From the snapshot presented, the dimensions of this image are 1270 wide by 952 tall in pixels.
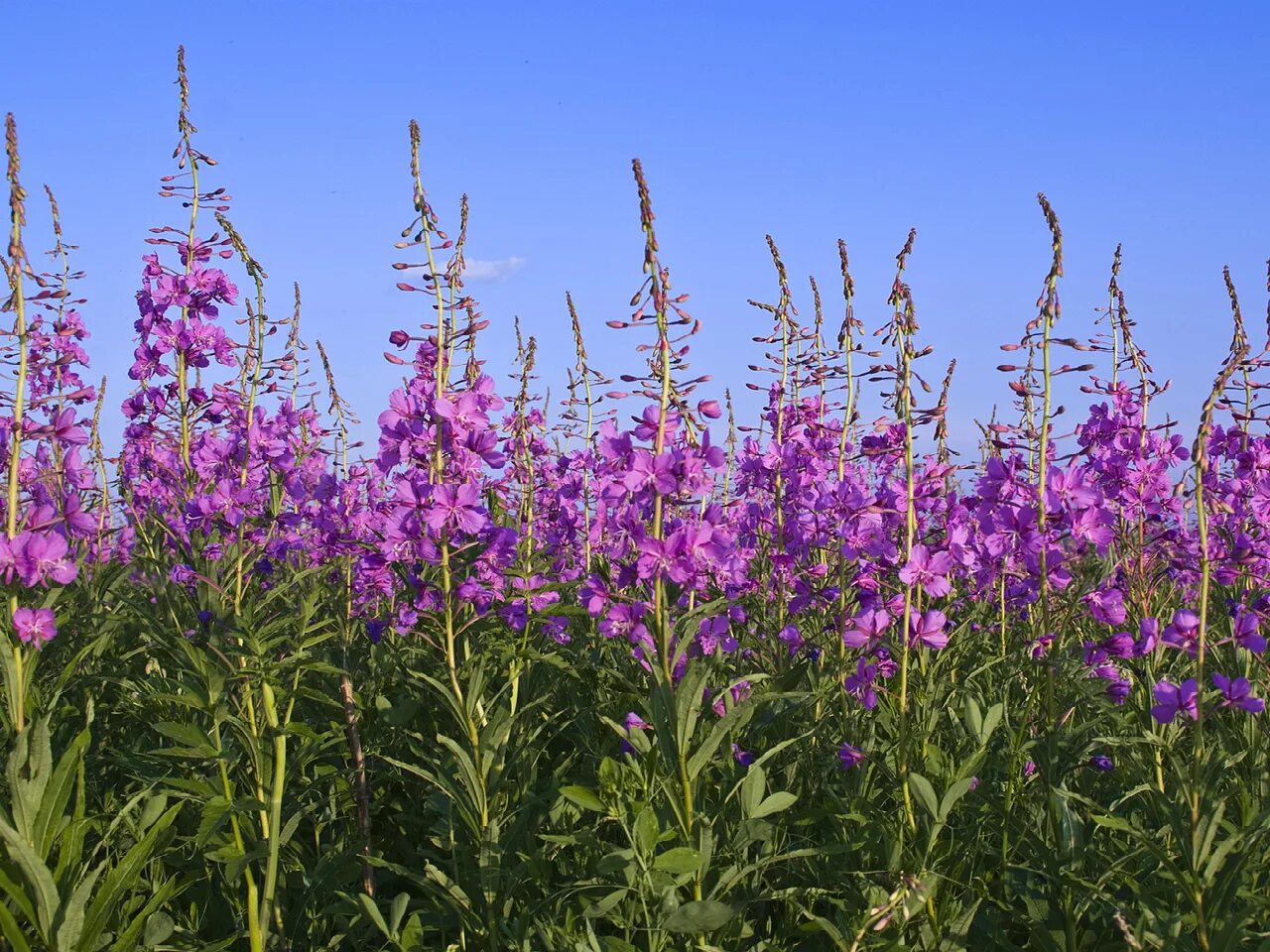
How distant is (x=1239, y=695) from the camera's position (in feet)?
10.1

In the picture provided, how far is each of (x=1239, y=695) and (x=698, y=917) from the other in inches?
69.0

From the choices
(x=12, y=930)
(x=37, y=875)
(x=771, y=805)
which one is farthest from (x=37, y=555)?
(x=771, y=805)

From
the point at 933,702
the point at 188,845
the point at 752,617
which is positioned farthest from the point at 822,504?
the point at 188,845

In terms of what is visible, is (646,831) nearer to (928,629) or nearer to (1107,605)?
(928,629)

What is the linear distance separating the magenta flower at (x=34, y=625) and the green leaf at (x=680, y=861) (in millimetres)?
2200

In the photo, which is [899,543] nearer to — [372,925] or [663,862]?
[663,862]

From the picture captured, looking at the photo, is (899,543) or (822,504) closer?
(899,543)

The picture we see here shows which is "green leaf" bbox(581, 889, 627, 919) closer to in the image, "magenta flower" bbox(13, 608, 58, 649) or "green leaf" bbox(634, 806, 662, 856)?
"green leaf" bbox(634, 806, 662, 856)

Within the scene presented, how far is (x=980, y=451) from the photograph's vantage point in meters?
10.7

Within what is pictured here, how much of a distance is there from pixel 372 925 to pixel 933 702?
2272 mm

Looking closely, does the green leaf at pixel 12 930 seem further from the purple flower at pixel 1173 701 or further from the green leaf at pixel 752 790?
the purple flower at pixel 1173 701

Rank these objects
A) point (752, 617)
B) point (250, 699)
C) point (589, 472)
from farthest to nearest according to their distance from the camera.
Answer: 1. point (589, 472)
2. point (752, 617)
3. point (250, 699)

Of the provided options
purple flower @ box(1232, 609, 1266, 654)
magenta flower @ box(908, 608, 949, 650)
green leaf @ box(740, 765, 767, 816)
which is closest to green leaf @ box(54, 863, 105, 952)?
green leaf @ box(740, 765, 767, 816)

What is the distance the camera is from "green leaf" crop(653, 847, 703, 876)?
9.71 ft
